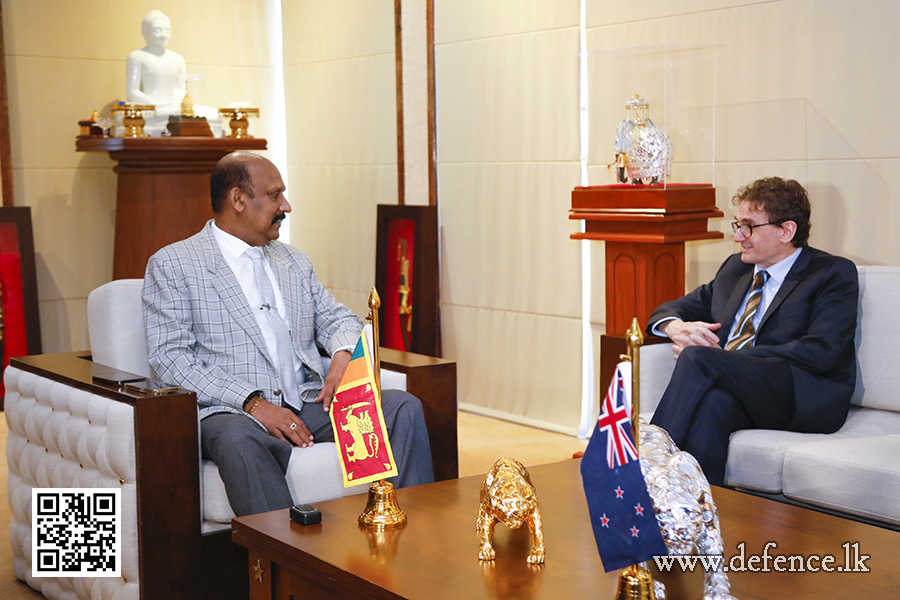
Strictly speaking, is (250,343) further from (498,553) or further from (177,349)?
(498,553)

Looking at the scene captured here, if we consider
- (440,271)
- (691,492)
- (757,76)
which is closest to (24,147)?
(440,271)

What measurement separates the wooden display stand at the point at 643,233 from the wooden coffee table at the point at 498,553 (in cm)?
160

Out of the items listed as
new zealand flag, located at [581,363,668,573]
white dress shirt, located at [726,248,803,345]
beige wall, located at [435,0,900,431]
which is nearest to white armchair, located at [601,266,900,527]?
white dress shirt, located at [726,248,803,345]

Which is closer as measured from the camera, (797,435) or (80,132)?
(797,435)

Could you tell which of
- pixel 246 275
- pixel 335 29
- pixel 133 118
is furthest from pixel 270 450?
pixel 335 29

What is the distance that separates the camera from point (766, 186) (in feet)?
10.5

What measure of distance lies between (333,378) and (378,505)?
937 millimetres

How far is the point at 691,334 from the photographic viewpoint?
3199 millimetres

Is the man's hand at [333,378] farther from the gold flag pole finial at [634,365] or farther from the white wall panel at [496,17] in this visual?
the white wall panel at [496,17]

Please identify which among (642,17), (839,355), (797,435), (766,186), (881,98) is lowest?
(797,435)

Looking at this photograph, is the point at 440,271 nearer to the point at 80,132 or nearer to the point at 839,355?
the point at 80,132

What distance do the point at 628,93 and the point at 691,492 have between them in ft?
8.72

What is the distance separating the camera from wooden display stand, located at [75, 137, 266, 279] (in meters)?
5.64

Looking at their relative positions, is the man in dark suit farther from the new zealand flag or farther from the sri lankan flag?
the new zealand flag
